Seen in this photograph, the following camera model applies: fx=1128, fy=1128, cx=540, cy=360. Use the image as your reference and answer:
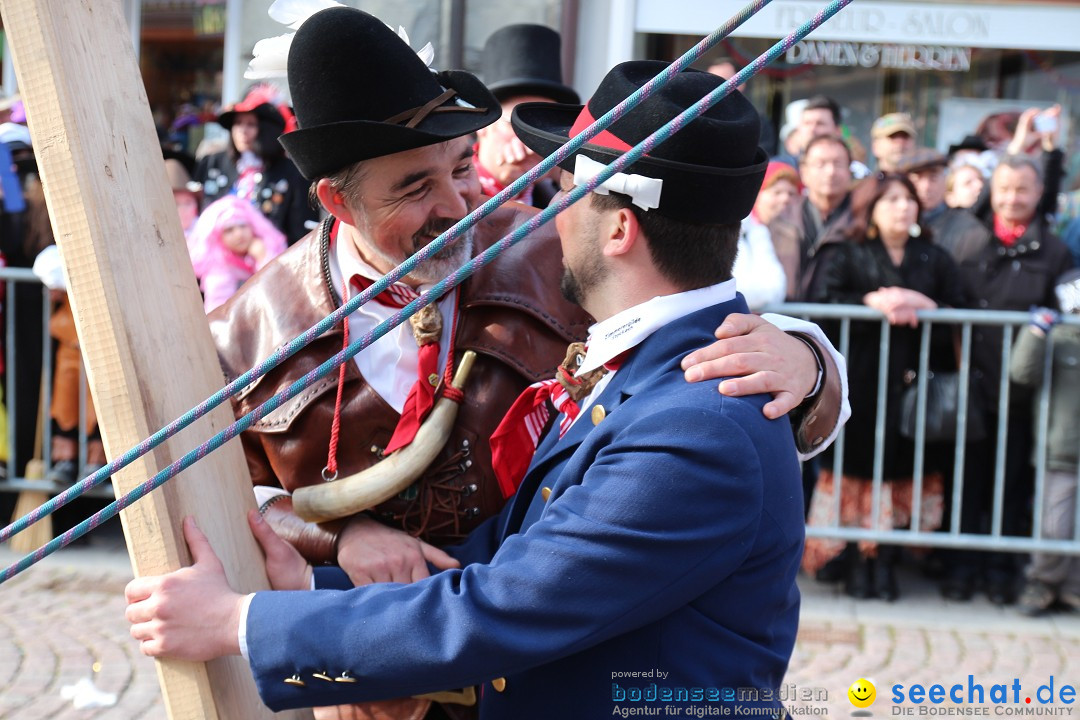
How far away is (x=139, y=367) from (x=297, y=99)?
767 millimetres

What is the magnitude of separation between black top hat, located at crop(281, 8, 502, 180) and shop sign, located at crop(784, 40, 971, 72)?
6.12m

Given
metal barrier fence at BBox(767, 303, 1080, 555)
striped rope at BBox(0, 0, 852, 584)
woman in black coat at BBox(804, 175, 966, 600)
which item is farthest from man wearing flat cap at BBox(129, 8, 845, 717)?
woman in black coat at BBox(804, 175, 966, 600)

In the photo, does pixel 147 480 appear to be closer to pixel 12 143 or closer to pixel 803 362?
pixel 803 362

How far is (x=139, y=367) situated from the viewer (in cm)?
166

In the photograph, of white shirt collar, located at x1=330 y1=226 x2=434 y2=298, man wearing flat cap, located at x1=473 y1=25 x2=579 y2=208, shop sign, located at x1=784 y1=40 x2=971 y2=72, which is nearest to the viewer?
white shirt collar, located at x1=330 y1=226 x2=434 y2=298

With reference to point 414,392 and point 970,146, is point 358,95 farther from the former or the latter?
point 970,146

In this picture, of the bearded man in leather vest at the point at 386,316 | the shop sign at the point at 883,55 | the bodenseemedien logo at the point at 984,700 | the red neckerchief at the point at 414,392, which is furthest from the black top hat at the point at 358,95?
the shop sign at the point at 883,55

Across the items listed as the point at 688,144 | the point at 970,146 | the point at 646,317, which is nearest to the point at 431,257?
the point at 646,317

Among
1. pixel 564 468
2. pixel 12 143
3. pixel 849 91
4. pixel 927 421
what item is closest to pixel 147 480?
pixel 564 468

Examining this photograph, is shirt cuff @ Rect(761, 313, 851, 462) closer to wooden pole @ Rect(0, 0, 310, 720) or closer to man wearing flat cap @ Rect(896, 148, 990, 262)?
wooden pole @ Rect(0, 0, 310, 720)

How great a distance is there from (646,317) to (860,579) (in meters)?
3.88

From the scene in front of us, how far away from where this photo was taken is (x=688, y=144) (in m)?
1.73

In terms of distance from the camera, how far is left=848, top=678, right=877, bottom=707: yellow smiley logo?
392cm

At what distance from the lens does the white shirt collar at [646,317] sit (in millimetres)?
1834
